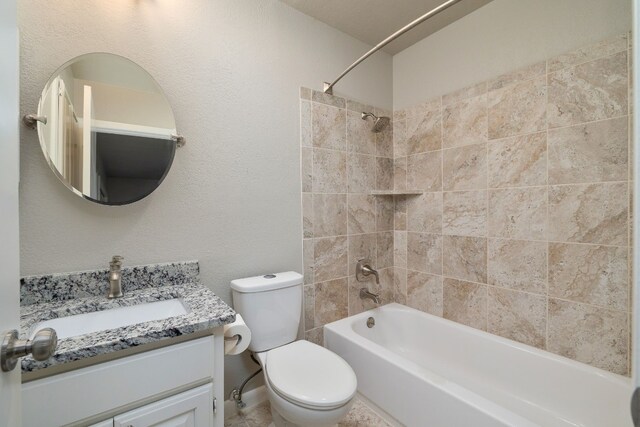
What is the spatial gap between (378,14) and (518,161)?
1274 millimetres

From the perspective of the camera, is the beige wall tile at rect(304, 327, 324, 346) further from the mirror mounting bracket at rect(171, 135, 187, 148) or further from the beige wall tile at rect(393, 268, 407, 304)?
the mirror mounting bracket at rect(171, 135, 187, 148)

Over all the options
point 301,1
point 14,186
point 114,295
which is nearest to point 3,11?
point 14,186

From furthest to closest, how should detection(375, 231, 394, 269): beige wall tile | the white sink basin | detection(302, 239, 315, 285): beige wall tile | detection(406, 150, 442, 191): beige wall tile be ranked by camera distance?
1. detection(375, 231, 394, 269): beige wall tile
2. detection(406, 150, 442, 191): beige wall tile
3. detection(302, 239, 315, 285): beige wall tile
4. the white sink basin

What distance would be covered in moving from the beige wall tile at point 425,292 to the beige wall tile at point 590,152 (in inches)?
37.9

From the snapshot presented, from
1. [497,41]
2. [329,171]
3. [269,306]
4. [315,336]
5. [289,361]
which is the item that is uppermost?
[497,41]

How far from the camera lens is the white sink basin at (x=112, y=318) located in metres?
0.98

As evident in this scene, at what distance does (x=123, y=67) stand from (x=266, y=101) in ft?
2.29

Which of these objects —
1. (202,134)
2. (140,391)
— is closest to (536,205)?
(202,134)

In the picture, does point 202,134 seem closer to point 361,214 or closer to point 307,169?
point 307,169

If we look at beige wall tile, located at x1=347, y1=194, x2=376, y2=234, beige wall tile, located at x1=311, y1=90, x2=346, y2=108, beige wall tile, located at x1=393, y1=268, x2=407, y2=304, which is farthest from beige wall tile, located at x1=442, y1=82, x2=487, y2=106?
beige wall tile, located at x1=393, y1=268, x2=407, y2=304

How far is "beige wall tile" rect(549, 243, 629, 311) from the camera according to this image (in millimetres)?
1274

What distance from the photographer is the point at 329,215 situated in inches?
75.0

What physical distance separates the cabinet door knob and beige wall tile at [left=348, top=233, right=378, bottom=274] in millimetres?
1680

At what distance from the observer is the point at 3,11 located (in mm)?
464
